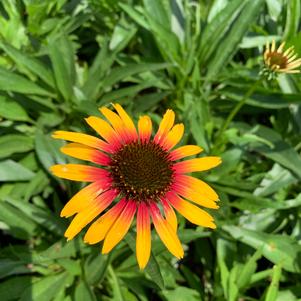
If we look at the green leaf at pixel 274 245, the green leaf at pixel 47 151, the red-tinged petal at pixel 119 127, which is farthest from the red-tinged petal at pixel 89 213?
the green leaf at pixel 274 245

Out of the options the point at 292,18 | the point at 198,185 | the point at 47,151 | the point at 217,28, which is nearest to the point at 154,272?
the point at 198,185

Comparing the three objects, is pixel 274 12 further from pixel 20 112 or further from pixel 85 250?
pixel 85 250

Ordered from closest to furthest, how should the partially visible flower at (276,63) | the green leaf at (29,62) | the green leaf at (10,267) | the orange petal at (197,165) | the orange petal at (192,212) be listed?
the orange petal at (192,212)
the orange petal at (197,165)
the partially visible flower at (276,63)
the green leaf at (10,267)
the green leaf at (29,62)

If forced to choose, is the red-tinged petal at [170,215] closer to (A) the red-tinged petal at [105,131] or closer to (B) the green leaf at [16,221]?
(A) the red-tinged petal at [105,131]

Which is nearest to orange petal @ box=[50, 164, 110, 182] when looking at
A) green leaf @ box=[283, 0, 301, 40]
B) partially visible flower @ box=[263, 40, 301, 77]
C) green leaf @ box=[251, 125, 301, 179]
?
partially visible flower @ box=[263, 40, 301, 77]

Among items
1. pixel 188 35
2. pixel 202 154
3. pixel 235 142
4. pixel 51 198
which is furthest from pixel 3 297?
pixel 188 35

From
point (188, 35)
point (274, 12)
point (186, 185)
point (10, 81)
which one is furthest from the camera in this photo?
point (274, 12)

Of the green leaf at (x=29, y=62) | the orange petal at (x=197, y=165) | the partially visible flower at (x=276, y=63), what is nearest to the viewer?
the orange petal at (x=197, y=165)
